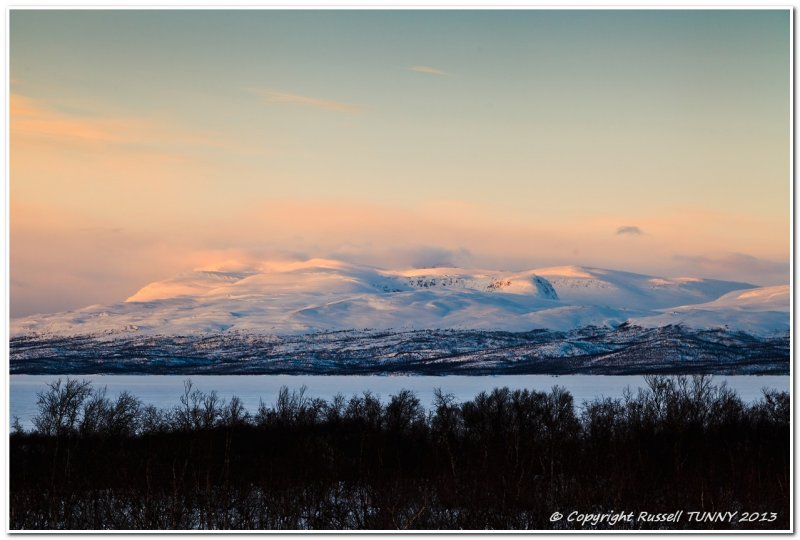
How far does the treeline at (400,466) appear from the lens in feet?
44.1

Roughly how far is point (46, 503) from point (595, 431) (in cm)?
1354

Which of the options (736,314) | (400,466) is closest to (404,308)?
(736,314)

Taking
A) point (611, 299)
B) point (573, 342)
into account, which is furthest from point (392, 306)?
point (573, 342)

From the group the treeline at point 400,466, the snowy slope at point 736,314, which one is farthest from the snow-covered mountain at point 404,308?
the treeline at point 400,466

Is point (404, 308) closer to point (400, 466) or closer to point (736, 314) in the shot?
point (736, 314)

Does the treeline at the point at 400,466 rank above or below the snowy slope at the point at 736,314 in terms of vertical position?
above

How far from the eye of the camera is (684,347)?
331ft

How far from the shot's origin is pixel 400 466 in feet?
61.3

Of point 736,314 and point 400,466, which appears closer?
point 400,466

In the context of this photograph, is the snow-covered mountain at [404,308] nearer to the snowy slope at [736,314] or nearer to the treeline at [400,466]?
the snowy slope at [736,314]

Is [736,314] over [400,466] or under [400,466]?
under

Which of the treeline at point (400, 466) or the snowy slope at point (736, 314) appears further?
the snowy slope at point (736, 314)

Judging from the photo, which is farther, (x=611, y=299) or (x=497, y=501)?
(x=611, y=299)
